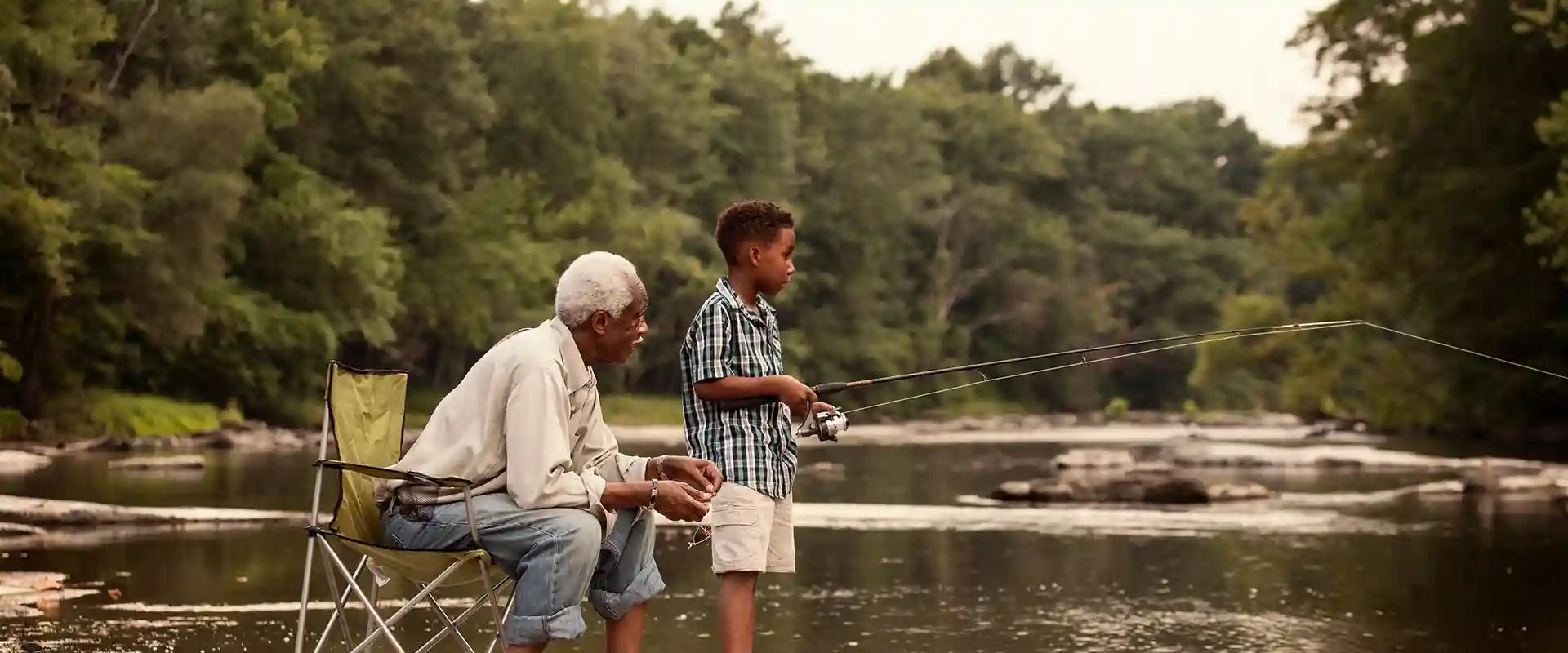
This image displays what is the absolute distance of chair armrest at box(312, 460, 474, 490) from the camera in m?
5.22

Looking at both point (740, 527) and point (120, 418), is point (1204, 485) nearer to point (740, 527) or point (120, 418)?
point (740, 527)

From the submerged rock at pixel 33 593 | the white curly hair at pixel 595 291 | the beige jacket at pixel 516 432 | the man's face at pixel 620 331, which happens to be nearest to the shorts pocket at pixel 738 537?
the beige jacket at pixel 516 432

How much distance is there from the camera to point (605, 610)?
5.78 meters

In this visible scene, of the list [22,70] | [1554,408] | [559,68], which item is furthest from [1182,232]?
[22,70]

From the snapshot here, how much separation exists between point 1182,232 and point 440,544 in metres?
91.4

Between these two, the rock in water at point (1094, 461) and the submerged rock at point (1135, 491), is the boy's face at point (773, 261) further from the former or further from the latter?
the rock in water at point (1094, 461)

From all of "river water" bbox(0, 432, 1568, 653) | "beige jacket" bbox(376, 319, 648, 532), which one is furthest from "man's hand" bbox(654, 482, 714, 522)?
"river water" bbox(0, 432, 1568, 653)

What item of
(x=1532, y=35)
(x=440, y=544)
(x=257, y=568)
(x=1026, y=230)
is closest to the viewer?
(x=440, y=544)

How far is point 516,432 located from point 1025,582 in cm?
627

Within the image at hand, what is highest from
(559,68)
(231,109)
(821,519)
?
(559,68)

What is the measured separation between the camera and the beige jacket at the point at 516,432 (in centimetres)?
537

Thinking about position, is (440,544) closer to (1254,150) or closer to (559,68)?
(559,68)

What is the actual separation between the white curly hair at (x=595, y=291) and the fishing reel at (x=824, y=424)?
3.01ft

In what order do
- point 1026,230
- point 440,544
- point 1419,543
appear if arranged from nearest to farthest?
1. point 440,544
2. point 1419,543
3. point 1026,230
